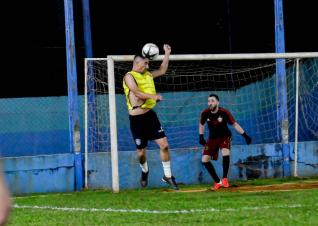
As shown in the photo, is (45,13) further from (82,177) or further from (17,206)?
(17,206)

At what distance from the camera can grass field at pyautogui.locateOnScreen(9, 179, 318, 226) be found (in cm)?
756

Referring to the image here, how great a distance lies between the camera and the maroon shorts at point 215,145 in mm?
13258

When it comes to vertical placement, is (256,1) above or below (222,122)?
above

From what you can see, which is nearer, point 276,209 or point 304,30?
point 276,209

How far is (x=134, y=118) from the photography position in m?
12.3

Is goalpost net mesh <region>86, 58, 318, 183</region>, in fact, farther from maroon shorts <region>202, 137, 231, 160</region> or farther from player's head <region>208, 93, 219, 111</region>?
player's head <region>208, 93, 219, 111</region>

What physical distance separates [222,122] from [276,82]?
2783 mm

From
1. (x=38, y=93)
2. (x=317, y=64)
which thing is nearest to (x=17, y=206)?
(x=38, y=93)

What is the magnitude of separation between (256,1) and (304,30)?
1.34 m

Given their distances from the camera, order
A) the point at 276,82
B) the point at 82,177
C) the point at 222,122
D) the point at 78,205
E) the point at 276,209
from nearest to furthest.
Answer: the point at 276,209 < the point at 78,205 < the point at 222,122 < the point at 82,177 < the point at 276,82

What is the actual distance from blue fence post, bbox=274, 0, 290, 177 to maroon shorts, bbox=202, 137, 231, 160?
262 cm

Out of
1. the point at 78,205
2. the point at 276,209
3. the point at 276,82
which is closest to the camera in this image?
the point at 276,209

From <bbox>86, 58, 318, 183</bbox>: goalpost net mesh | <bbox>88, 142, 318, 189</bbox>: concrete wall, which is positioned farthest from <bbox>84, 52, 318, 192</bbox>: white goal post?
<bbox>86, 58, 318, 183</bbox>: goalpost net mesh

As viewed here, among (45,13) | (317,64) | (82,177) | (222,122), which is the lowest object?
(82,177)
